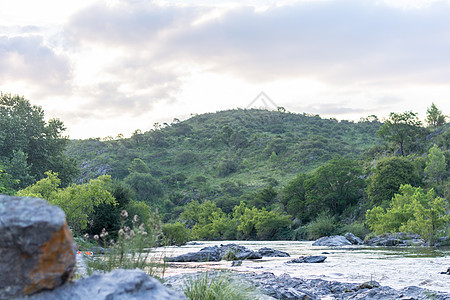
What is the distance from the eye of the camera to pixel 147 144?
143 meters

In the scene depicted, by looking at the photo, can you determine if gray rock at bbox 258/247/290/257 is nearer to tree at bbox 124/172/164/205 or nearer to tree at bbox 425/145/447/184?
tree at bbox 425/145/447/184

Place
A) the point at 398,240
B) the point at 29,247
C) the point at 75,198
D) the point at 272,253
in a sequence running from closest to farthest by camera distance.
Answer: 1. the point at 29,247
2. the point at 75,198
3. the point at 272,253
4. the point at 398,240

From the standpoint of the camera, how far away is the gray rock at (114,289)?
3.24 m

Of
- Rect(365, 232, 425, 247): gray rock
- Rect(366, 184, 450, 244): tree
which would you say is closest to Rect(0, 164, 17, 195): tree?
Rect(365, 232, 425, 247): gray rock

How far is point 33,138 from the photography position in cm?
4734

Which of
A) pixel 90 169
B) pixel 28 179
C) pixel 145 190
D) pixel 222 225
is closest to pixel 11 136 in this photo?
pixel 28 179

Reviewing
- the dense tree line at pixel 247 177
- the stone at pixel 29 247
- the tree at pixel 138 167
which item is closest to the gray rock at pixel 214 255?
the dense tree line at pixel 247 177

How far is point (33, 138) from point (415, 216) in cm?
4299

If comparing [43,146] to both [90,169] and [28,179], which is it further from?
[90,169]

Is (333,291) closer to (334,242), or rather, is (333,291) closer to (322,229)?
(334,242)

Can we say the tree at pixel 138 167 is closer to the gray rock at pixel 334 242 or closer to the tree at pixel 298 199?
the tree at pixel 298 199

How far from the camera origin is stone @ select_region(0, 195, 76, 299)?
2.98 metres

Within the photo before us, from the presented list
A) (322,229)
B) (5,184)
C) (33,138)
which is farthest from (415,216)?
(33,138)

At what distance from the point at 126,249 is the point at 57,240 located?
263cm
